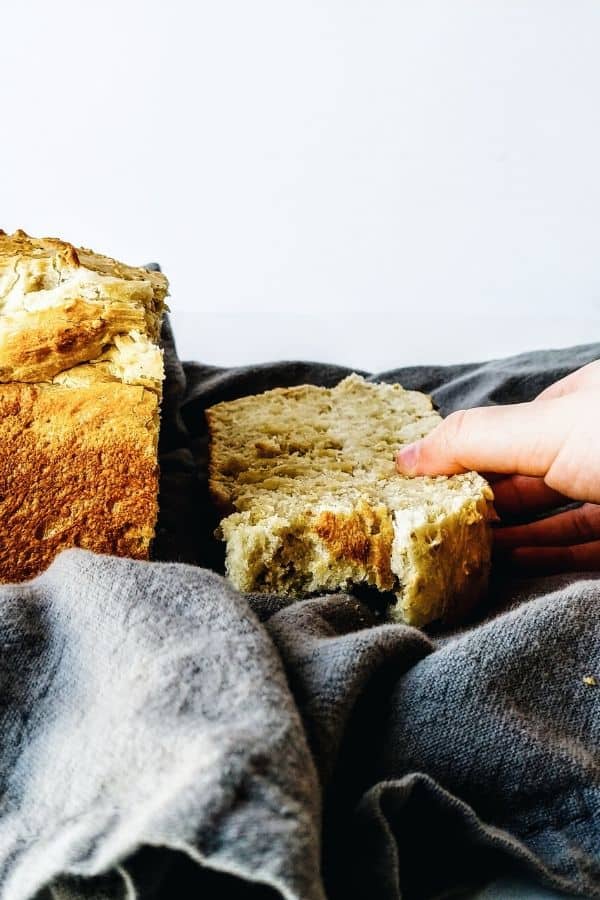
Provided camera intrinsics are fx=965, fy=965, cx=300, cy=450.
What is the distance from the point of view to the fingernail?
6.79 feet

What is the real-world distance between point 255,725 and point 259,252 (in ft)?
12.9

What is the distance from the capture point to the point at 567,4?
15.3 feet

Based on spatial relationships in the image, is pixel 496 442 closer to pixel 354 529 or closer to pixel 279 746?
pixel 354 529

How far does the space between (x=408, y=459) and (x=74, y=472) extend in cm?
75

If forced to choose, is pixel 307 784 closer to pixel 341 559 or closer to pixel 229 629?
pixel 229 629

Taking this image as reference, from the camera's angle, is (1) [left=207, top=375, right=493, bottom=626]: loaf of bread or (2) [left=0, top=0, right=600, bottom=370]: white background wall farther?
(2) [left=0, top=0, right=600, bottom=370]: white background wall

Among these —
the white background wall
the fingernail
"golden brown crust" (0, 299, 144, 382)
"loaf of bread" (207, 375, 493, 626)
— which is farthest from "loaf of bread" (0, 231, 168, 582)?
the white background wall

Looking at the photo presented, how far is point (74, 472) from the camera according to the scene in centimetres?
166

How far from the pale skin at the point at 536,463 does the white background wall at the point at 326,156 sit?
1940 millimetres

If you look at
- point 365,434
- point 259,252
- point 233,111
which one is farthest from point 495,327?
point 365,434

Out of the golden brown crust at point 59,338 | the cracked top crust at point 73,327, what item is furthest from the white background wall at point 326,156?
the golden brown crust at point 59,338

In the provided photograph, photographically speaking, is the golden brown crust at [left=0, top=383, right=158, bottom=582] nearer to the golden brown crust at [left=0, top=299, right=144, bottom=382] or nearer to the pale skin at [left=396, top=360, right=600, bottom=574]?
the golden brown crust at [left=0, top=299, right=144, bottom=382]

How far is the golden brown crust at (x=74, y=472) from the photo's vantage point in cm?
164

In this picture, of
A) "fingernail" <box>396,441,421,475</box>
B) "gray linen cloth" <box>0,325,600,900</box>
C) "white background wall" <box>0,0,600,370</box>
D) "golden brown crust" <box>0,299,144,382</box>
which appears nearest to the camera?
"gray linen cloth" <box>0,325,600,900</box>
